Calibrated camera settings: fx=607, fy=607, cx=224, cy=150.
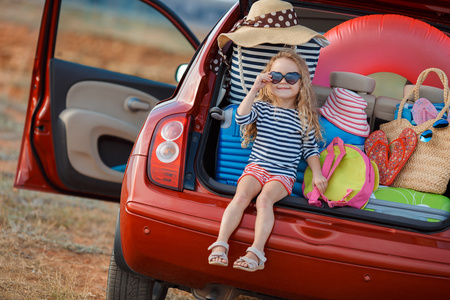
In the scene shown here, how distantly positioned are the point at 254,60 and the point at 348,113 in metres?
0.58

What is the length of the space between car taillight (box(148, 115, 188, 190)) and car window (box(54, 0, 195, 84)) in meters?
15.9

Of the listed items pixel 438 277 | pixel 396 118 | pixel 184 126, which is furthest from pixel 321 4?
pixel 438 277

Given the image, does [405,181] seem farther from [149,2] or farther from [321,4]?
[149,2]

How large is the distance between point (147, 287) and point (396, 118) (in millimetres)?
1648

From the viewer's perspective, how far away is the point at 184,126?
2918 mm

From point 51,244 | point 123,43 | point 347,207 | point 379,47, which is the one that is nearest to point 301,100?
point 347,207

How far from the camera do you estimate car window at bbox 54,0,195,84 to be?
2289cm

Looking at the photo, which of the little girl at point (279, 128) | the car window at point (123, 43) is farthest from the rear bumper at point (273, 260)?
the car window at point (123, 43)

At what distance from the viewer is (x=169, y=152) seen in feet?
Result: 9.34

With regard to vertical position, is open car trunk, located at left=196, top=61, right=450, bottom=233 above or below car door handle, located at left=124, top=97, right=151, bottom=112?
above

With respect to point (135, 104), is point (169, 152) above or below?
above

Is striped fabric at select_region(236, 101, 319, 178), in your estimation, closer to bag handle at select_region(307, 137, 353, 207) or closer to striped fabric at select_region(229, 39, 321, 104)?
bag handle at select_region(307, 137, 353, 207)

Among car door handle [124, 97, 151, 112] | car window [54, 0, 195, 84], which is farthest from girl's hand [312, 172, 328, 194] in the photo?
car window [54, 0, 195, 84]

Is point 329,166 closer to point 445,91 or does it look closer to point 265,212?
point 265,212
